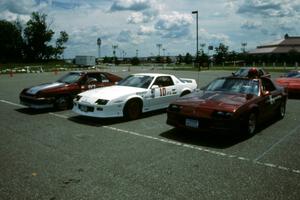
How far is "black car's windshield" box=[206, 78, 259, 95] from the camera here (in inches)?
295

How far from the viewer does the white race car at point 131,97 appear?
8164 millimetres

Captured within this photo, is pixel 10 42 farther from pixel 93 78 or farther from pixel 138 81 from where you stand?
pixel 138 81

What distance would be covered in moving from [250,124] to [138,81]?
12.5 ft

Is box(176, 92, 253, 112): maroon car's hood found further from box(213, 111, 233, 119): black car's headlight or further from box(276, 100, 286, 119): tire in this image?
box(276, 100, 286, 119): tire

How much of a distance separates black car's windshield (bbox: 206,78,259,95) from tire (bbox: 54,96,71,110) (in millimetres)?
4803

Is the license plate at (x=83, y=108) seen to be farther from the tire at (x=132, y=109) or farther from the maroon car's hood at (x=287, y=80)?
the maroon car's hood at (x=287, y=80)

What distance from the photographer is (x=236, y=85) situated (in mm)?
7723

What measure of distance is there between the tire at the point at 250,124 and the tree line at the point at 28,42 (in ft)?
250

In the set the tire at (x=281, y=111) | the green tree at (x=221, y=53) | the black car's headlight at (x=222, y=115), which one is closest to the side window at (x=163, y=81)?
the tire at (x=281, y=111)

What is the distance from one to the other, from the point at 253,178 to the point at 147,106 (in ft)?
16.4

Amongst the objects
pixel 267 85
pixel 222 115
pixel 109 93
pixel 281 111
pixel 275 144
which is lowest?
pixel 275 144

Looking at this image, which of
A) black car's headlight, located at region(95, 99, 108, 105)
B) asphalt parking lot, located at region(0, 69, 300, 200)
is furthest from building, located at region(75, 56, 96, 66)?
black car's headlight, located at region(95, 99, 108, 105)

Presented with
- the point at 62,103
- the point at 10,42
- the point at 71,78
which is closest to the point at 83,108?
the point at 62,103

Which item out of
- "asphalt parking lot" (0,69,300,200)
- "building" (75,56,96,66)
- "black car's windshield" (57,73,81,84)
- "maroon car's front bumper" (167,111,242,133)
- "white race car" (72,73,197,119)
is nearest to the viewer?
"asphalt parking lot" (0,69,300,200)
